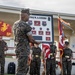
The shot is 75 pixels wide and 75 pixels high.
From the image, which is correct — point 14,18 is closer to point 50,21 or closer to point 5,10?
point 5,10

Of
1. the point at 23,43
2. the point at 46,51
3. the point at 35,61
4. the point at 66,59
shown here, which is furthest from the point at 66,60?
the point at 23,43

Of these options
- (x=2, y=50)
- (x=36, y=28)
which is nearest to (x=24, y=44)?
(x=36, y=28)

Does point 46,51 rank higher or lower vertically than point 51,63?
higher

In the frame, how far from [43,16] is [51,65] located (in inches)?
182

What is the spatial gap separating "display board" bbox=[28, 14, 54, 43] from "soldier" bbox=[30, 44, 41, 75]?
15.0 ft

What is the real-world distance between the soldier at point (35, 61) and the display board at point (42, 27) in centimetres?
456

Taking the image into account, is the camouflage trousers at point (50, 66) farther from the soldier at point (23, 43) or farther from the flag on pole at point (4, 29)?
the soldier at point (23, 43)

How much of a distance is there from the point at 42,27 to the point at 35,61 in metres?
4.99

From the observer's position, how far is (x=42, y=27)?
712 cm

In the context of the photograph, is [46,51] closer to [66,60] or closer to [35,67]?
[66,60]

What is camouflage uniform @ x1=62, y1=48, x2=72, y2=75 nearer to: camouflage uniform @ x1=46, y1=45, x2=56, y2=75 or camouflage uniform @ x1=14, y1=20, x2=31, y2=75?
camouflage uniform @ x1=46, y1=45, x2=56, y2=75

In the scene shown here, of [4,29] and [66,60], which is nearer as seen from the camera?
[66,60]

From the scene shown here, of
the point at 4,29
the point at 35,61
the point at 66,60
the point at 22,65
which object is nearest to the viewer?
the point at 22,65

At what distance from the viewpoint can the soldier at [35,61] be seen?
11.8 metres
